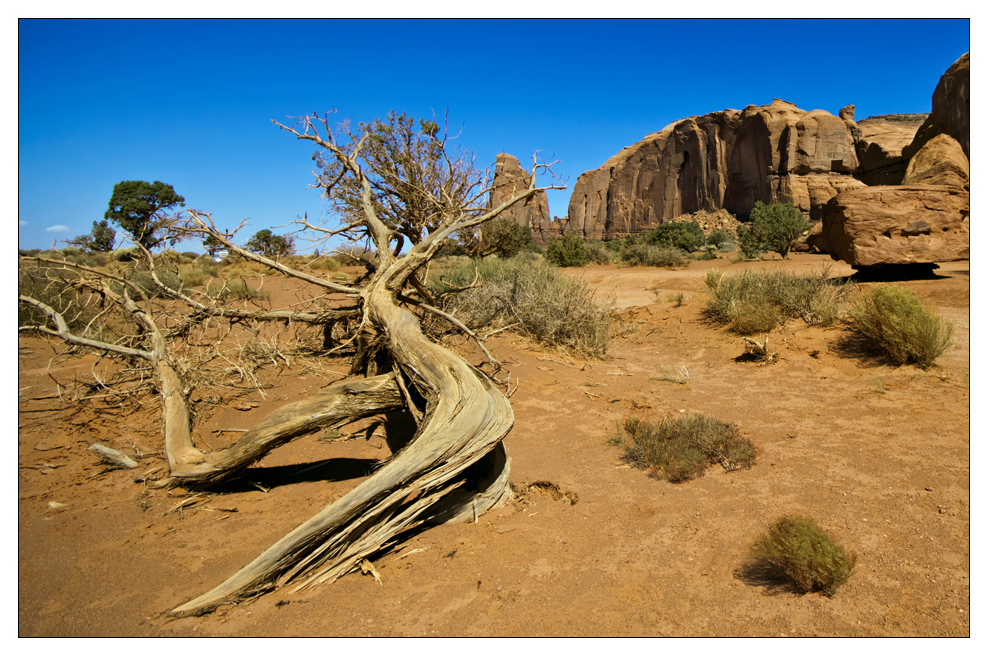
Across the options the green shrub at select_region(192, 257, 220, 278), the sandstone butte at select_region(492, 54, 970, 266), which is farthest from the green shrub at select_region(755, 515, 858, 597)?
the green shrub at select_region(192, 257, 220, 278)

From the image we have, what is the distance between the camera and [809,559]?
2.45 m

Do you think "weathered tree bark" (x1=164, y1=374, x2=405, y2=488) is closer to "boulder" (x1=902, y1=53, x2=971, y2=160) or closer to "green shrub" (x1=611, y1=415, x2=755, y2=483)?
"green shrub" (x1=611, y1=415, x2=755, y2=483)

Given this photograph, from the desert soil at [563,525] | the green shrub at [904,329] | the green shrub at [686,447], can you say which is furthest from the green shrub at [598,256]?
the green shrub at [686,447]

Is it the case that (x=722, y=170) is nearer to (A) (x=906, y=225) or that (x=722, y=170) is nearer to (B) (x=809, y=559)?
(A) (x=906, y=225)

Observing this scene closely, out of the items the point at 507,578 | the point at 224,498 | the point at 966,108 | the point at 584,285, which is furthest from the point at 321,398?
the point at 966,108

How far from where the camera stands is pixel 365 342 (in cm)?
548

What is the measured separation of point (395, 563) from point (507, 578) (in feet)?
→ 2.12

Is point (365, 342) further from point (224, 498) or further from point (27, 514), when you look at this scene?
point (27, 514)

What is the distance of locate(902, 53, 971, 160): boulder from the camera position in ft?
43.0

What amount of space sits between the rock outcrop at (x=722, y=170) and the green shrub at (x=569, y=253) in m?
28.2

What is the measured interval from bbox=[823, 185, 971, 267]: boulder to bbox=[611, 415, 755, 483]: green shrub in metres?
7.28

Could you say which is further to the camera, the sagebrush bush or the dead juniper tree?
the sagebrush bush

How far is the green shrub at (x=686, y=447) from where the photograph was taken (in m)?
3.99

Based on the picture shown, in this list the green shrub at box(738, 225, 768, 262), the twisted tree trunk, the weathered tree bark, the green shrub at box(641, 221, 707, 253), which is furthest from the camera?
the green shrub at box(641, 221, 707, 253)
